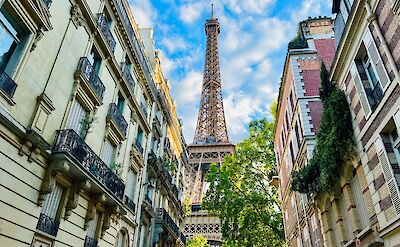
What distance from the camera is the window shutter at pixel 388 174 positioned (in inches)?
328

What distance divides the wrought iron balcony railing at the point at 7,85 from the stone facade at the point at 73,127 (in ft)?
0.10

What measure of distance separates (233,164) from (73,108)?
21.3 metres

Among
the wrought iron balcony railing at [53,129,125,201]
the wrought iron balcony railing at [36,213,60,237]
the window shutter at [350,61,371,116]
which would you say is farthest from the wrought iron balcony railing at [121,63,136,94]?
the window shutter at [350,61,371,116]

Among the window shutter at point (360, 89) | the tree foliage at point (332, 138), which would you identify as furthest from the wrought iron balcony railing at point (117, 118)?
the window shutter at point (360, 89)

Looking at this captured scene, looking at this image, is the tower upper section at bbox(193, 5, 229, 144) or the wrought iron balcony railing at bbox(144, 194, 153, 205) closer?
the wrought iron balcony railing at bbox(144, 194, 153, 205)

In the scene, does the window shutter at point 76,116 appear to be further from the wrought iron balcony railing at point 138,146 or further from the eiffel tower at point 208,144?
the eiffel tower at point 208,144

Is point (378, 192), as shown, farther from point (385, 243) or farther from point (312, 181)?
point (312, 181)

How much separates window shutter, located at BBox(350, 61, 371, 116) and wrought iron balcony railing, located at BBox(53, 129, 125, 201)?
975 cm

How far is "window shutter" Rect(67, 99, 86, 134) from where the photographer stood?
39.3ft

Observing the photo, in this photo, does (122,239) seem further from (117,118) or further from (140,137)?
(140,137)

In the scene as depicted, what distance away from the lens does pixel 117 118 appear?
1603cm

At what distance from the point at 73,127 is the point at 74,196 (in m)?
2.73

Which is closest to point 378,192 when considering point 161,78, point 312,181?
point 312,181

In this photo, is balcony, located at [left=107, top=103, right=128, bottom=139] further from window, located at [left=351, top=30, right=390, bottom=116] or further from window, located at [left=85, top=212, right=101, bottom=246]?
window, located at [left=351, top=30, right=390, bottom=116]
